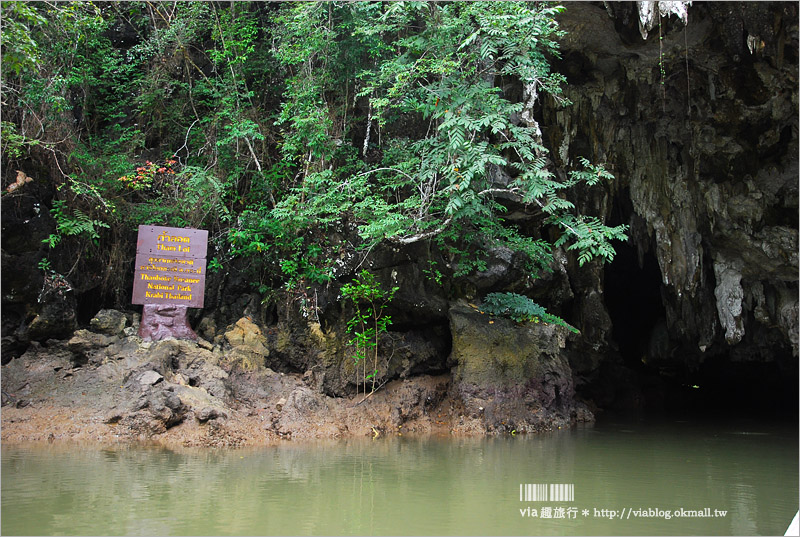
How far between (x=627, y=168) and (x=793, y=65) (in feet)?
9.47

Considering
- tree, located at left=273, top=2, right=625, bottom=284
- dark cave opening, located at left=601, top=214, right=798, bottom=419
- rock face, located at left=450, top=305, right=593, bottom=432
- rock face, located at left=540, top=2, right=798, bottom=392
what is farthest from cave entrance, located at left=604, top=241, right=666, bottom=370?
rock face, located at left=450, top=305, right=593, bottom=432

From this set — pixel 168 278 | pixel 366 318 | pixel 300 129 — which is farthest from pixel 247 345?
pixel 300 129

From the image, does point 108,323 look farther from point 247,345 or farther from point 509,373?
point 509,373

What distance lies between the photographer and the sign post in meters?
8.36

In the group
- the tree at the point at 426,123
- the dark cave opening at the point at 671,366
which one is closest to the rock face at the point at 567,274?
the tree at the point at 426,123

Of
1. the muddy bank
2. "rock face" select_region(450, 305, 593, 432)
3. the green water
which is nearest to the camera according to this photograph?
the green water

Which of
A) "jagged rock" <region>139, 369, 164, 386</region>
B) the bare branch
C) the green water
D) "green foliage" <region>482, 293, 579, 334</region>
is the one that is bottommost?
the green water

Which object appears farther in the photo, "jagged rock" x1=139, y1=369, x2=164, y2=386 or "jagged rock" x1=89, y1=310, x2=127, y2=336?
"jagged rock" x1=89, y1=310, x2=127, y2=336

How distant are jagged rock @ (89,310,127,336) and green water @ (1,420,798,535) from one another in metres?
2.47

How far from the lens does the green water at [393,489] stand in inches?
140

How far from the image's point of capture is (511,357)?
902 centimetres

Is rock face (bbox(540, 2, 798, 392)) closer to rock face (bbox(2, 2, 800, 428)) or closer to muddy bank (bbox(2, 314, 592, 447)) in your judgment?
rock face (bbox(2, 2, 800, 428))

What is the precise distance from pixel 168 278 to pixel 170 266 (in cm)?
17

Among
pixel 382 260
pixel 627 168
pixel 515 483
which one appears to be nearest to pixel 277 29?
pixel 382 260
